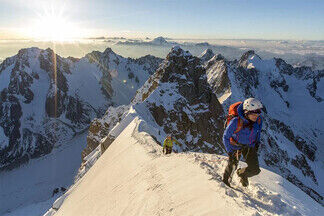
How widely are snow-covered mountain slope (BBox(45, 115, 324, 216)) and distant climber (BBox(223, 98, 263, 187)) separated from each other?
3.80 feet

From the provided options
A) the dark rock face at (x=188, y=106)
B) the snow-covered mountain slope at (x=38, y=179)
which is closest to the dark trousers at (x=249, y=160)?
the dark rock face at (x=188, y=106)

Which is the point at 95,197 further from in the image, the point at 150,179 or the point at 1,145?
the point at 1,145

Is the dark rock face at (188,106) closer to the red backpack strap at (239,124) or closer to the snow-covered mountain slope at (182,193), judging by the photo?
the snow-covered mountain slope at (182,193)

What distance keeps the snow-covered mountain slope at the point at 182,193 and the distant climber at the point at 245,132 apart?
3.80 ft

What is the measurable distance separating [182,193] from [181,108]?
45.9 meters

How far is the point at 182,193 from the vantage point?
908 cm

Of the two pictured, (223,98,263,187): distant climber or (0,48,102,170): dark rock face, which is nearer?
(223,98,263,187): distant climber

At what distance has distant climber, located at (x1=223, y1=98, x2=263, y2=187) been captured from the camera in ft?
22.5

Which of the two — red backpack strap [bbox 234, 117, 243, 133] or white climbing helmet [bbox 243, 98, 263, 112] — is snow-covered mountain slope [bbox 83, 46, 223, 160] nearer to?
red backpack strap [bbox 234, 117, 243, 133]

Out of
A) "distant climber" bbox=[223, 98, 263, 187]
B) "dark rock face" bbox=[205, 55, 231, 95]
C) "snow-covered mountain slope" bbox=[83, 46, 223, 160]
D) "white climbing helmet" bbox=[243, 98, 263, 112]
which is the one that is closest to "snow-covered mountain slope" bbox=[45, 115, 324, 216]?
"distant climber" bbox=[223, 98, 263, 187]

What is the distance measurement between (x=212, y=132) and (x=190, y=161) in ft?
154

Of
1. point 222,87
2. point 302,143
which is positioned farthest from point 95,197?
point 302,143

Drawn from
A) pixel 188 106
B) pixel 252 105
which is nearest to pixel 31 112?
pixel 188 106

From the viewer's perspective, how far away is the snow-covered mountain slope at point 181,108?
50.3m
